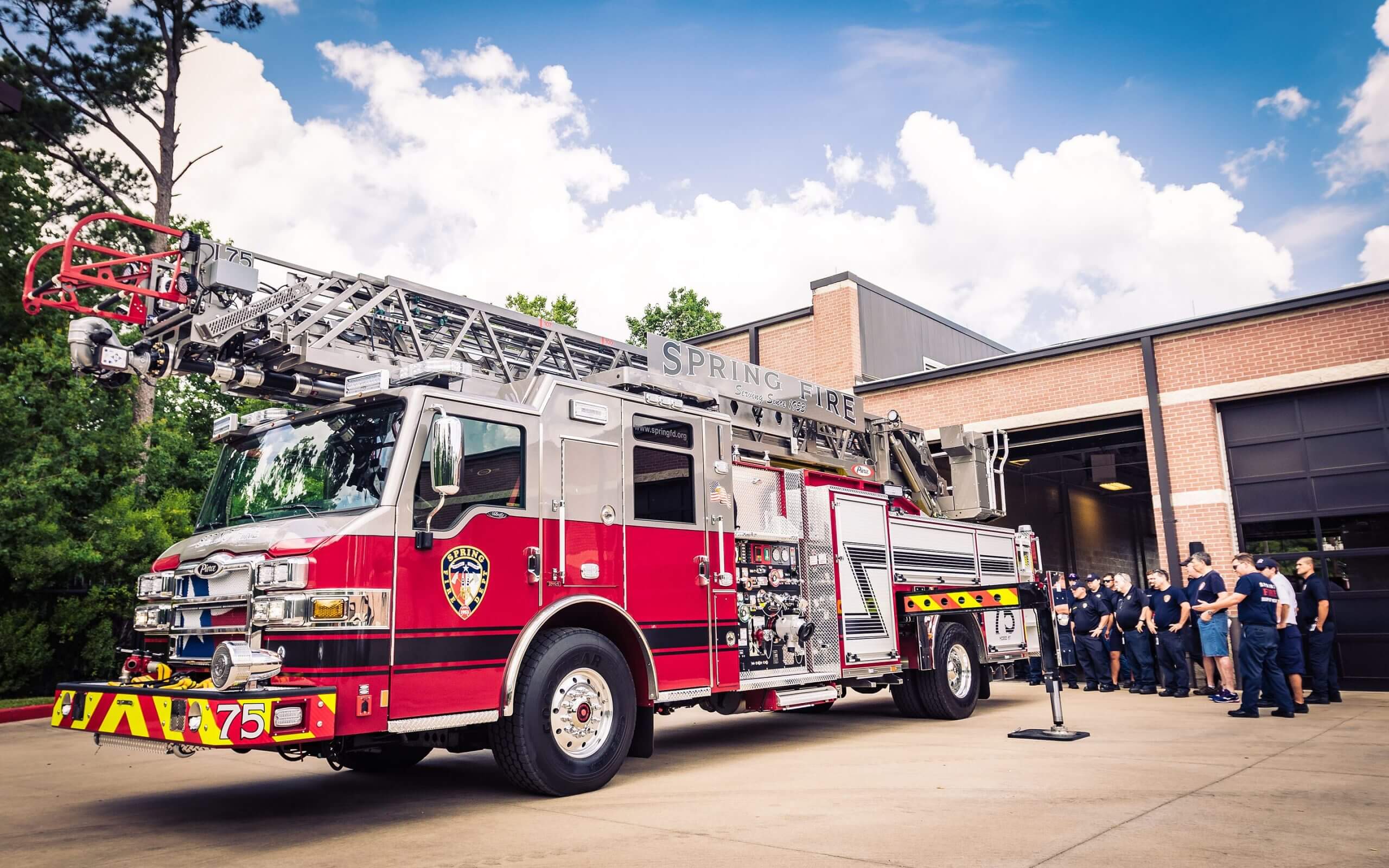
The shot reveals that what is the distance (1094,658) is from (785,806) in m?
10.8

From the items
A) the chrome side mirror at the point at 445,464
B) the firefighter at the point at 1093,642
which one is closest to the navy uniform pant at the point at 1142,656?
the firefighter at the point at 1093,642

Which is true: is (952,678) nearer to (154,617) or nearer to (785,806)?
(785,806)

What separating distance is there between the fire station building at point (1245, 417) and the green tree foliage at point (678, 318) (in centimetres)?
2343

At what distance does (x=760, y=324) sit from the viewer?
2320 centimetres

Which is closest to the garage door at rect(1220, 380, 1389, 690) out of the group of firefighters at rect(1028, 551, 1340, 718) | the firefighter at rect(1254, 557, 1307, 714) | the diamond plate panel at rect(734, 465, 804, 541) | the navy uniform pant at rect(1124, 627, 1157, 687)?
the group of firefighters at rect(1028, 551, 1340, 718)

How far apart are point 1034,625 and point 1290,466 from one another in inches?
225

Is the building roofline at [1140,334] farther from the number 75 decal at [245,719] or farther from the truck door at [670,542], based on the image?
the number 75 decal at [245,719]

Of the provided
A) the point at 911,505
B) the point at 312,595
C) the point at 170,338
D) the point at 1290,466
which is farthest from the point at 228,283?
the point at 1290,466

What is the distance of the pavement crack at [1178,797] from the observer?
14.9ft

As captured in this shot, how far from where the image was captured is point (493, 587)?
606 centimetres

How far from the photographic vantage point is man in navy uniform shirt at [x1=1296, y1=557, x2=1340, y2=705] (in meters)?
11.7

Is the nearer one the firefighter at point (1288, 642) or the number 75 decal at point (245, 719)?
the number 75 decal at point (245, 719)

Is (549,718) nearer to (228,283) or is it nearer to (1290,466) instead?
(228,283)

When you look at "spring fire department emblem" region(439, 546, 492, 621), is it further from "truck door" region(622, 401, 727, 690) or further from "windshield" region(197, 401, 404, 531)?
"truck door" region(622, 401, 727, 690)
